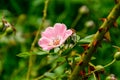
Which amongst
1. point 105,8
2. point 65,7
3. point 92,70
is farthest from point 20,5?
point 92,70

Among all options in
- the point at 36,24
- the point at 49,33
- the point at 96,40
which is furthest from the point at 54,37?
the point at 36,24

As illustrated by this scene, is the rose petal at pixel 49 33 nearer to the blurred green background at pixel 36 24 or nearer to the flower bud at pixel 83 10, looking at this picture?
the blurred green background at pixel 36 24

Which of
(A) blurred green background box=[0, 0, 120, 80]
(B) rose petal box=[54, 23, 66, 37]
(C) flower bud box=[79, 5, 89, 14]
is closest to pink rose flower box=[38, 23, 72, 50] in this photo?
(B) rose petal box=[54, 23, 66, 37]

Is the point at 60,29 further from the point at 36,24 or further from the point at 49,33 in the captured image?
the point at 36,24

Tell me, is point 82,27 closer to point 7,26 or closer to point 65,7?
point 65,7

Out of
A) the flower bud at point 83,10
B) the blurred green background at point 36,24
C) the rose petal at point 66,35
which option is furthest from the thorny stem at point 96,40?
the flower bud at point 83,10

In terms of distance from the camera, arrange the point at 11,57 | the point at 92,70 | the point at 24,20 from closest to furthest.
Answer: the point at 92,70 → the point at 11,57 → the point at 24,20
